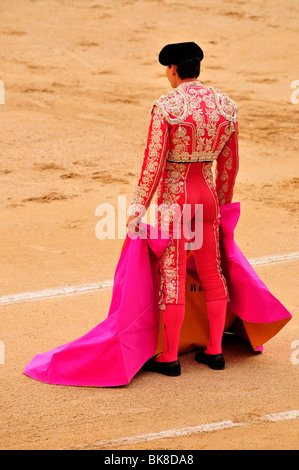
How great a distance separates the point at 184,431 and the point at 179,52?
1.68 metres

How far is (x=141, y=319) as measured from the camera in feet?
14.5

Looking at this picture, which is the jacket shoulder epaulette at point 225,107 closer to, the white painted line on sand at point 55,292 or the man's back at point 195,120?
the man's back at point 195,120

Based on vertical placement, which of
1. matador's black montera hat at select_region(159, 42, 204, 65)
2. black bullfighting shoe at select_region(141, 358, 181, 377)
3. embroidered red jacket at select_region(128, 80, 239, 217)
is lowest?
black bullfighting shoe at select_region(141, 358, 181, 377)

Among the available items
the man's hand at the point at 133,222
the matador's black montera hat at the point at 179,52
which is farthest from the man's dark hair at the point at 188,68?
the man's hand at the point at 133,222

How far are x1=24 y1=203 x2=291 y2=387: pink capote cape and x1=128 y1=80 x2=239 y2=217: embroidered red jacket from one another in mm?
277

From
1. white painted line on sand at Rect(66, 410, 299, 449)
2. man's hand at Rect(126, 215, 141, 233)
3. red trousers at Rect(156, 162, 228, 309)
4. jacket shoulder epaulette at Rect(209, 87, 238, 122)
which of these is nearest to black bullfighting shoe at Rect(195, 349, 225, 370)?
red trousers at Rect(156, 162, 228, 309)

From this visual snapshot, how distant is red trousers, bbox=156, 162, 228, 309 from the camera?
4332 millimetres

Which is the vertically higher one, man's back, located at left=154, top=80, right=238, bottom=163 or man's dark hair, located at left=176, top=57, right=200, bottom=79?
man's dark hair, located at left=176, top=57, right=200, bottom=79

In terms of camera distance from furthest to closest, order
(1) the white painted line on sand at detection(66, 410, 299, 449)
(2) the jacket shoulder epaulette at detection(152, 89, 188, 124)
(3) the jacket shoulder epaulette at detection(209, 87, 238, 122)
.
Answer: (3) the jacket shoulder epaulette at detection(209, 87, 238, 122)
(2) the jacket shoulder epaulette at detection(152, 89, 188, 124)
(1) the white painted line on sand at detection(66, 410, 299, 449)

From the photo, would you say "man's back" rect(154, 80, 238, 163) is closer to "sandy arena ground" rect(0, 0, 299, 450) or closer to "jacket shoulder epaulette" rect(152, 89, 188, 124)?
"jacket shoulder epaulette" rect(152, 89, 188, 124)

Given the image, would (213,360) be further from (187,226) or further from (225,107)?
(225,107)

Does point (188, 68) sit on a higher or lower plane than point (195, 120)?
higher

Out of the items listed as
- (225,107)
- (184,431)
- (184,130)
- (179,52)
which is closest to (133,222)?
(184,130)
